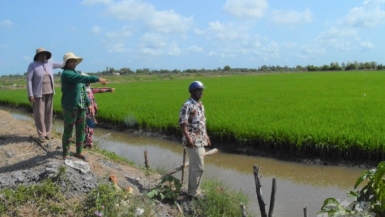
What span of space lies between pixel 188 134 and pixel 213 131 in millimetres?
5390

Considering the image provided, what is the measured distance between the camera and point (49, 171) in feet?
12.9

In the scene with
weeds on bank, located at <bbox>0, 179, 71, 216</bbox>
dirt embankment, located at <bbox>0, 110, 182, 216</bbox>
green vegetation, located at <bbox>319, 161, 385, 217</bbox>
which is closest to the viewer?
green vegetation, located at <bbox>319, 161, 385, 217</bbox>

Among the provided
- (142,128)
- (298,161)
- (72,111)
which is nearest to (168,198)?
(72,111)

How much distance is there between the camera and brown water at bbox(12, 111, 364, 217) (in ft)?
18.1

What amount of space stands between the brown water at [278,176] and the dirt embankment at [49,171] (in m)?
1.31

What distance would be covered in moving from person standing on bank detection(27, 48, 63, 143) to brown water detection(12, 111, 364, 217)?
1938 millimetres

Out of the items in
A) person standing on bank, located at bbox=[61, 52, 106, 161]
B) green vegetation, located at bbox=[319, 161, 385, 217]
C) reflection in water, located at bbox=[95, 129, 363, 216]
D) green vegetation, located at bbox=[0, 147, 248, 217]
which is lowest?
reflection in water, located at bbox=[95, 129, 363, 216]

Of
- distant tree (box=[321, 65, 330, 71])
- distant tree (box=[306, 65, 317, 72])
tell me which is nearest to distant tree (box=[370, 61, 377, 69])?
distant tree (box=[321, 65, 330, 71])

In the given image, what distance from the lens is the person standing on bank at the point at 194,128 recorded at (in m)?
3.99

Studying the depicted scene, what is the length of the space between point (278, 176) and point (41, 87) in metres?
4.17

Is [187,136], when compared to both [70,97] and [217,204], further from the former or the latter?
[70,97]

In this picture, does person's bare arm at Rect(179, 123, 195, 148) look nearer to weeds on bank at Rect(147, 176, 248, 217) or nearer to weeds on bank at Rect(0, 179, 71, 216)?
weeds on bank at Rect(147, 176, 248, 217)

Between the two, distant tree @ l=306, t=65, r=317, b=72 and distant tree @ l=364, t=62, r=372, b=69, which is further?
distant tree @ l=306, t=65, r=317, b=72

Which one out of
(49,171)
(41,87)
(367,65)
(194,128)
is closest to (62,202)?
(49,171)
